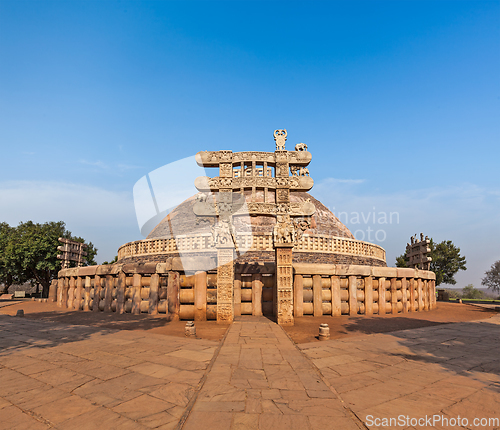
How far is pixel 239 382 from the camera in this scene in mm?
3791

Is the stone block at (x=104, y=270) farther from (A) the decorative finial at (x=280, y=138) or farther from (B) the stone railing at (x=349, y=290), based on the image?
(A) the decorative finial at (x=280, y=138)

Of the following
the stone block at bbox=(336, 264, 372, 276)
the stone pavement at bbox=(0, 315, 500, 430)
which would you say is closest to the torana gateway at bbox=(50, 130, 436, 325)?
the stone block at bbox=(336, 264, 372, 276)

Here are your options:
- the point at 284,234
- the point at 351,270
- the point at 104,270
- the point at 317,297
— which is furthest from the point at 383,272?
the point at 104,270

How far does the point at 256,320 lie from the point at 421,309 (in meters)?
9.61

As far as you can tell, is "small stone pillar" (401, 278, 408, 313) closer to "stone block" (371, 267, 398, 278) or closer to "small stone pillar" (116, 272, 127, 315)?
"stone block" (371, 267, 398, 278)

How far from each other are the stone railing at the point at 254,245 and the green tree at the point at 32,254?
43.9ft

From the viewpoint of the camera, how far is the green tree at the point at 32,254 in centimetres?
2950

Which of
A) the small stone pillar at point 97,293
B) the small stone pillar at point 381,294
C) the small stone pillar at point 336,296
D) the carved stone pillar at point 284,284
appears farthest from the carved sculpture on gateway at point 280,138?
the small stone pillar at point 97,293

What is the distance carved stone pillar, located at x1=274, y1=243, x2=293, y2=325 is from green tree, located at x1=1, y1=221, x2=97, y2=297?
3093cm

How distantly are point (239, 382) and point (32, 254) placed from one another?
3452 centimetres

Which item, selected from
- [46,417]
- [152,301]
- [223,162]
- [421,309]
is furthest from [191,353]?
[421,309]

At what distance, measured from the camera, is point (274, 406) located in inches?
122

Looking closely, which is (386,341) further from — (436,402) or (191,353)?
(191,353)

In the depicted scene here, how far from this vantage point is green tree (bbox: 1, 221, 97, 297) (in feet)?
96.8
